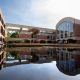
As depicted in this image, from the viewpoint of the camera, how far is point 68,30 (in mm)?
54969

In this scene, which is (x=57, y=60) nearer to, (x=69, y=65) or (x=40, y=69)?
(x=69, y=65)

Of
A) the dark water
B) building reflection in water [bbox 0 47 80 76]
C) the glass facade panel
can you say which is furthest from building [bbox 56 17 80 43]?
the dark water

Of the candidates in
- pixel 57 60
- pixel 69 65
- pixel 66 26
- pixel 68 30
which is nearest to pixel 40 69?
pixel 69 65

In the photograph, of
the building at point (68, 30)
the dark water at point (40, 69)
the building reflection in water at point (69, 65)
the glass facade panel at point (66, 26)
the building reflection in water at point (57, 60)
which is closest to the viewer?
the dark water at point (40, 69)

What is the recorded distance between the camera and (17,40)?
4950cm

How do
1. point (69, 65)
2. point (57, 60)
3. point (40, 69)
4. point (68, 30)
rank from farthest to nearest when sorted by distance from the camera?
point (68, 30), point (57, 60), point (69, 65), point (40, 69)

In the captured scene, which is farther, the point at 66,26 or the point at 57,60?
the point at 66,26

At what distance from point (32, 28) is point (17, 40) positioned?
980 cm

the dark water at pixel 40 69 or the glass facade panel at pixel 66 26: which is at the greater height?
the glass facade panel at pixel 66 26

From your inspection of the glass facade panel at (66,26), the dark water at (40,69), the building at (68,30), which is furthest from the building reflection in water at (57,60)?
the glass facade panel at (66,26)

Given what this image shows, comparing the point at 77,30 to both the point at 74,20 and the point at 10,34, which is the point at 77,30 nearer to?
the point at 74,20

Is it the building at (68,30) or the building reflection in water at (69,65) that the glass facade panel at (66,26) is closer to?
the building at (68,30)

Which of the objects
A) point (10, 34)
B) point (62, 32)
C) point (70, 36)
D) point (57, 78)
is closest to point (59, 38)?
point (62, 32)

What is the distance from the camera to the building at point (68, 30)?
172 ft
